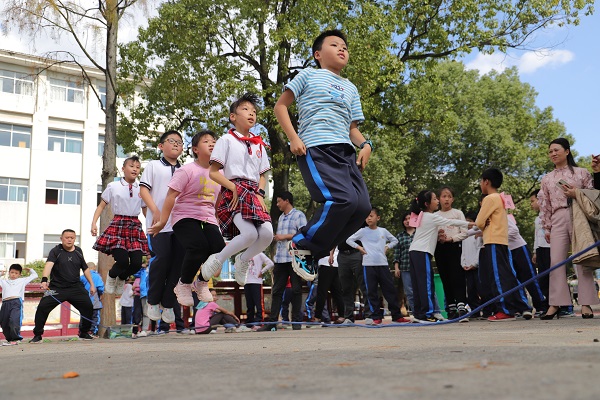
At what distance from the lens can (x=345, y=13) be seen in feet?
63.0

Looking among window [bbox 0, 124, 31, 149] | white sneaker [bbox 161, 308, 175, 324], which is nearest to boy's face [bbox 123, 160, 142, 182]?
white sneaker [bbox 161, 308, 175, 324]

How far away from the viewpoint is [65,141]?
4728 cm

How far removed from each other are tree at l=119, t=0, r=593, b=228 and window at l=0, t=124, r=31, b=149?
28097 millimetres

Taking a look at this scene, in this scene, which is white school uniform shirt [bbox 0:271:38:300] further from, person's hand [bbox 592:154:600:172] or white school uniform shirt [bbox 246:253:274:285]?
person's hand [bbox 592:154:600:172]

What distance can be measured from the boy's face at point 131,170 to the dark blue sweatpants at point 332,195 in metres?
4.14

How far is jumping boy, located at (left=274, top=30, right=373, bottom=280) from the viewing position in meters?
5.09

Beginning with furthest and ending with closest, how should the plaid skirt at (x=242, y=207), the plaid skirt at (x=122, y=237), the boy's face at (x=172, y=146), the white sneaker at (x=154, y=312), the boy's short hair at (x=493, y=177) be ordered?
the boy's short hair at (x=493, y=177), the plaid skirt at (x=122, y=237), the boy's face at (x=172, y=146), the white sneaker at (x=154, y=312), the plaid skirt at (x=242, y=207)

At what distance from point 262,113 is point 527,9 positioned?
9708 mm

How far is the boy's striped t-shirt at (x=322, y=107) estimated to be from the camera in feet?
17.6

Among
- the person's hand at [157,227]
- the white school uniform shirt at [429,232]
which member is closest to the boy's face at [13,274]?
the person's hand at [157,227]

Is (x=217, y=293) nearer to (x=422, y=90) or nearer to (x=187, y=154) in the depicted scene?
(x=187, y=154)

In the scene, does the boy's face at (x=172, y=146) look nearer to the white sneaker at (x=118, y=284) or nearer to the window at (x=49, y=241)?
the white sneaker at (x=118, y=284)

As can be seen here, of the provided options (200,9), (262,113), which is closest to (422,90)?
(262,113)

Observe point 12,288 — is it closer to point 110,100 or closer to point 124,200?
point 110,100
